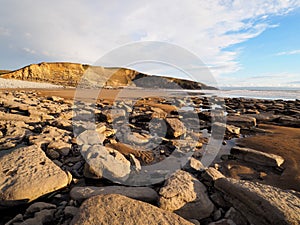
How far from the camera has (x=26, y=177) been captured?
2234 mm

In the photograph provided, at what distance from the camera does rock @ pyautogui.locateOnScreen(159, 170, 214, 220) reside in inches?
82.1

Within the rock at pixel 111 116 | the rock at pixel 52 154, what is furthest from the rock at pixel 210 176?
the rock at pixel 111 116

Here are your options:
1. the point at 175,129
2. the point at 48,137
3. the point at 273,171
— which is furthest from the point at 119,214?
the point at 175,129

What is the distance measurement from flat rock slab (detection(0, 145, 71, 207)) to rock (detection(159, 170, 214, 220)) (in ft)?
4.37

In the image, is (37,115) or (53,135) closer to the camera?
(53,135)

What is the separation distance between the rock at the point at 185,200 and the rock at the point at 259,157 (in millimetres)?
1859

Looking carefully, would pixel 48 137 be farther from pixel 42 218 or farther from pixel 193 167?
pixel 193 167

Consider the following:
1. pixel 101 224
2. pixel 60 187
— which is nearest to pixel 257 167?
pixel 101 224

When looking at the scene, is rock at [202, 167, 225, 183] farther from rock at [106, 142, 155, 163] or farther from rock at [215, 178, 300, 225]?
rock at [106, 142, 155, 163]

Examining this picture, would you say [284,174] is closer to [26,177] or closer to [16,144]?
[26,177]

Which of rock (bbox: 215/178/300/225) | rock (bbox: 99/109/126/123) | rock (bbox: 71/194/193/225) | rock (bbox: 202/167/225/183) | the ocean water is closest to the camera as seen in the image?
rock (bbox: 71/194/193/225)

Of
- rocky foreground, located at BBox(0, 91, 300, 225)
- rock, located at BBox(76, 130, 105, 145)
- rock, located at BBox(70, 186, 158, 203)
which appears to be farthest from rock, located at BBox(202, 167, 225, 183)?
rock, located at BBox(76, 130, 105, 145)

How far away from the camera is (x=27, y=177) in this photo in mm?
2238

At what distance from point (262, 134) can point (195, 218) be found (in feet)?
15.4
